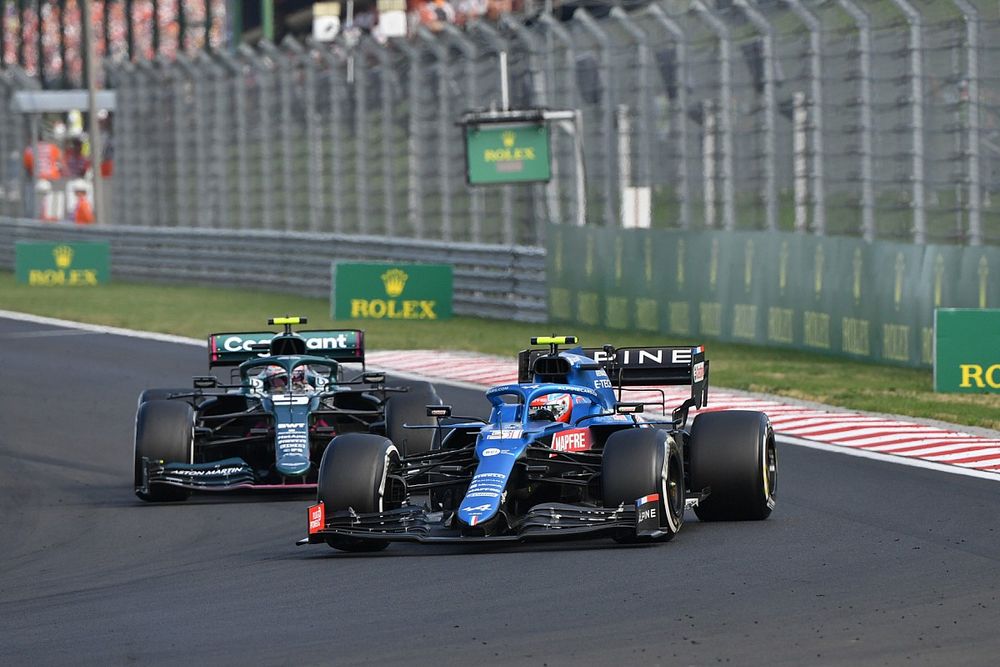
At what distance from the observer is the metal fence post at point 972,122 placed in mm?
22594

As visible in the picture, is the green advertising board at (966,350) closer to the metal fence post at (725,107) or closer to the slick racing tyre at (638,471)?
the metal fence post at (725,107)

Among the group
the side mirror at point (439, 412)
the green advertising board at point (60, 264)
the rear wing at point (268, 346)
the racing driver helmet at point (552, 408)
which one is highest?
the green advertising board at point (60, 264)

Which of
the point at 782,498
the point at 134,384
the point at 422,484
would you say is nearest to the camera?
the point at 422,484

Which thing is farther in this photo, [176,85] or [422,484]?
[176,85]

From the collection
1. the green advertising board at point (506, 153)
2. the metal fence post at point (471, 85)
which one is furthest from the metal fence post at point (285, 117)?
the green advertising board at point (506, 153)

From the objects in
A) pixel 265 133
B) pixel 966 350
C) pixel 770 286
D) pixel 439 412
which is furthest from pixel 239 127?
pixel 439 412

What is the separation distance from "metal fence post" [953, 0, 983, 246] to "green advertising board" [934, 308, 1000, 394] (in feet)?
10.5

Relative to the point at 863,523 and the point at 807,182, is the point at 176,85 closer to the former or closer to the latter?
the point at 807,182

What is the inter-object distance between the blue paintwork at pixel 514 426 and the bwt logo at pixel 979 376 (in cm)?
764

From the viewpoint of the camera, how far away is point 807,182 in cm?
2570

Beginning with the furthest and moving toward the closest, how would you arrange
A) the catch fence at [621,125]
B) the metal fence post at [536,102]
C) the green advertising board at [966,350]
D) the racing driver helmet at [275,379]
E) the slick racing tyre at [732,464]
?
the metal fence post at [536,102] → the catch fence at [621,125] → the green advertising board at [966,350] → the racing driver helmet at [275,379] → the slick racing tyre at [732,464]

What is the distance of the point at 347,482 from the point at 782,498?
337 cm

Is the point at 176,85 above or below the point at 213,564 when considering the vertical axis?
above

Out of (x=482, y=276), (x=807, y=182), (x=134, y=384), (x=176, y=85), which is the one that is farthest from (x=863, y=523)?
(x=176, y=85)
